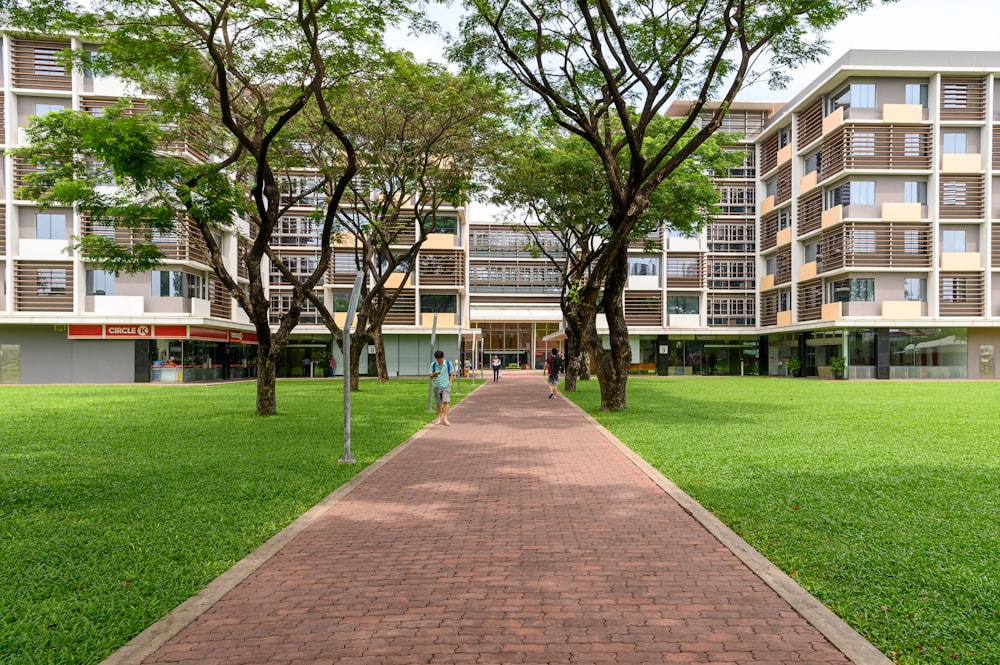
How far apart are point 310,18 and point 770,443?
33.7 feet

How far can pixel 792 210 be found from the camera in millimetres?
46281

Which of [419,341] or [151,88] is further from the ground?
[151,88]

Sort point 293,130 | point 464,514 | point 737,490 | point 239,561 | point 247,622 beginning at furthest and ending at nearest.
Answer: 1. point 293,130
2. point 737,490
3. point 464,514
4. point 239,561
5. point 247,622

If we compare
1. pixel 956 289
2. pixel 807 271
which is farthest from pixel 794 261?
pixel 956 289

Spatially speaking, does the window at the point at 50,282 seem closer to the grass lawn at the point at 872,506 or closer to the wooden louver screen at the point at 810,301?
the grass lawn at the point at 872,506

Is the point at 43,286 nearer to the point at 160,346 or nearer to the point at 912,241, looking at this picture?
the point at 160,346

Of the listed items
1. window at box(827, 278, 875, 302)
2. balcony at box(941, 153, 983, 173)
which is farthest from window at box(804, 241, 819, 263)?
balcony at box(941, 153, 983, 173)

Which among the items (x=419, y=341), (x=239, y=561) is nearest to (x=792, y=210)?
(x=419, y=341)

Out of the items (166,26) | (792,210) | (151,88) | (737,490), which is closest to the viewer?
(737,490)

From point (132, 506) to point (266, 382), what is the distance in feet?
33.1

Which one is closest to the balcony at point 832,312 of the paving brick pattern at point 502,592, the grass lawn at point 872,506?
the grass lawn at point 872,506

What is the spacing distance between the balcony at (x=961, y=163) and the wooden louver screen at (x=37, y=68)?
44.4 metres

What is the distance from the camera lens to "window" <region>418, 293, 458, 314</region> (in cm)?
4753

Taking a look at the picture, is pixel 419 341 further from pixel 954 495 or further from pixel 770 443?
pixel 954 495
